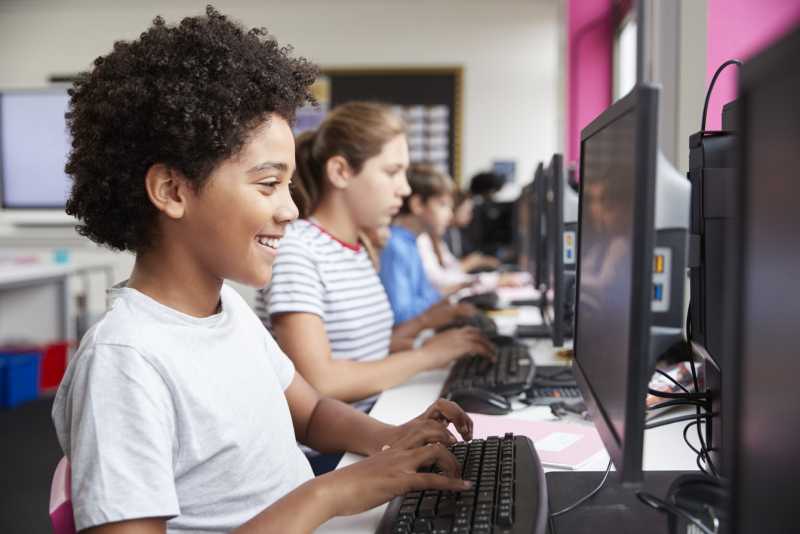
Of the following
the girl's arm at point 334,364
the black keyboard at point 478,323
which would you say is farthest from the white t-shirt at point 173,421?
the black keyboard at point 478,323

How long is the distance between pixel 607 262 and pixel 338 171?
3.32 feet

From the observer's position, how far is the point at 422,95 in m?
5.50

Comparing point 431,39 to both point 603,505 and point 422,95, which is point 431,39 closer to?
point 422,95

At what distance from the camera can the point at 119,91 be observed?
693 mm

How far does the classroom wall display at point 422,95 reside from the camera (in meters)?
5.48

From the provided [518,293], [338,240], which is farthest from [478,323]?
[518,293]

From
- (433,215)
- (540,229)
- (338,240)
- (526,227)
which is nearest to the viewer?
(338,240)

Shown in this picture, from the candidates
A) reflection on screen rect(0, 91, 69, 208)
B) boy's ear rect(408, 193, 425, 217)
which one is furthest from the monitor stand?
reflection on screen rect(0, 91, 69, 208)

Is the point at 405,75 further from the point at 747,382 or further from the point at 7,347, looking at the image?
the point at 747,382

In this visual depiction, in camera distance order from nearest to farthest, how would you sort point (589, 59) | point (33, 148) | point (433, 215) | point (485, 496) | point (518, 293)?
1. point (485, 496)
2. point (518, 293)
3. point (433, 215)
4. point (33, 148)
5. point (589, 59)

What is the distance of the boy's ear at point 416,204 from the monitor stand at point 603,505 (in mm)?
2499

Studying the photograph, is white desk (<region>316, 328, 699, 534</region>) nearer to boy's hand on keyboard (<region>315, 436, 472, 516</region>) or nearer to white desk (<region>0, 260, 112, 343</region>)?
boy's hand on keyboard (<region>315, 436, 472, 516</region>)

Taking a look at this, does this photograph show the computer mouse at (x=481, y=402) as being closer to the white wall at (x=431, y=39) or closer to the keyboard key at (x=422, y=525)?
the keyboard key at (x=422, y=525)

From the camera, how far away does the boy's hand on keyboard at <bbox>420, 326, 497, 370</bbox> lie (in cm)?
139
